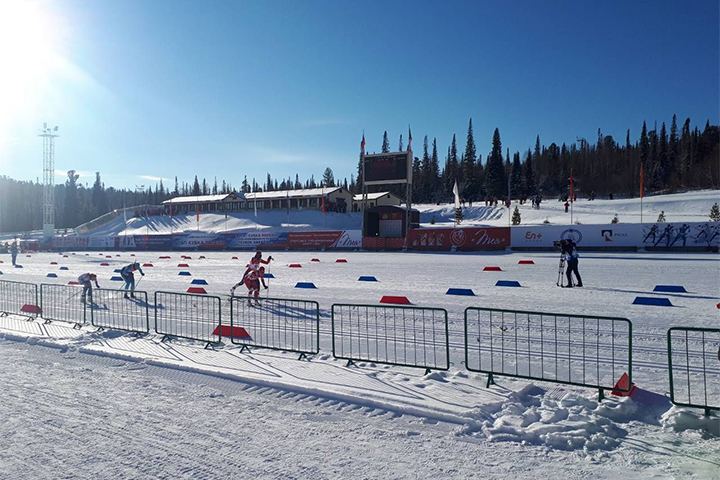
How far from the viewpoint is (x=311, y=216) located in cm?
6725

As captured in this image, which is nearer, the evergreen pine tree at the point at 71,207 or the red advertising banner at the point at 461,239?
the red advertising banner at the point at 461,239

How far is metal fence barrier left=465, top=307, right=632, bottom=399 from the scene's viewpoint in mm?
6262

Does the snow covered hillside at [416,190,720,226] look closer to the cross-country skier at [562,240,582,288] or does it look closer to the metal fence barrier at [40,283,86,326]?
the cross-country skier at [562,240,582,288]

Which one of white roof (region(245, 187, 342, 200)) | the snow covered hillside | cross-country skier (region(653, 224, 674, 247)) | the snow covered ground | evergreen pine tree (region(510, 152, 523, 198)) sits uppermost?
evergreen pine tree (region(510, 152, 523, 198))

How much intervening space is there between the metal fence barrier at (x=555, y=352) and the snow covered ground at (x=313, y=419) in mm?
251

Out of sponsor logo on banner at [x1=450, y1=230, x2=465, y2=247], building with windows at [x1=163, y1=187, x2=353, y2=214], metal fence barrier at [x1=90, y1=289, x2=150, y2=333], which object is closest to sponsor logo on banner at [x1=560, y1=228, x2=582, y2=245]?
sponsor logo on banner at [x1=450, y1=230, x2=465, y2=247]

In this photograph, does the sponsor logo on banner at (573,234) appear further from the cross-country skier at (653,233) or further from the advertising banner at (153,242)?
the advertising banner at (153,242)

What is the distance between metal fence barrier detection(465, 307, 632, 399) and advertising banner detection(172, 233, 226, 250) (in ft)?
131

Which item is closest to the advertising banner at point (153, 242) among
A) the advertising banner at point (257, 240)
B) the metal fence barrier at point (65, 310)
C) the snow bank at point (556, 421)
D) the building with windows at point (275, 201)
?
the advertising banner at point (257, 240)

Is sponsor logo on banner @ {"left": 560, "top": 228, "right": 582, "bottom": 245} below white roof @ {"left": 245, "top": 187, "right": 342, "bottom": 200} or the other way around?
below

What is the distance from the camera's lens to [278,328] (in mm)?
9680

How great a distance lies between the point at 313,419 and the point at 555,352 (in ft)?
12.8

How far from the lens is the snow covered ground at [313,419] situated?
13.8 feet

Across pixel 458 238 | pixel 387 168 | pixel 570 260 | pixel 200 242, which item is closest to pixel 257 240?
pixel 200 242
